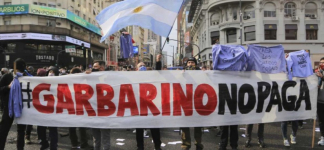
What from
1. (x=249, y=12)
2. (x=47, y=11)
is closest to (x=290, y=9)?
(x=249, y=12)

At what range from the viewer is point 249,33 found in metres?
38.1

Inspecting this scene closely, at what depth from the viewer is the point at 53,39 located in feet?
122

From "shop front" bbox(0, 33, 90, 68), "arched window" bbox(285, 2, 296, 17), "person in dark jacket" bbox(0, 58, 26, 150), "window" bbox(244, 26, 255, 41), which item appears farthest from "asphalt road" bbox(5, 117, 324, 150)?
"arched window" bbox(285, 2, 296, 17)

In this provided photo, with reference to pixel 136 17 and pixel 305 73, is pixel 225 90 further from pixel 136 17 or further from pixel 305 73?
pixel 136 17

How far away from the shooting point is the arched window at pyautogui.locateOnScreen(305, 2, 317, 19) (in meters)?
36.5

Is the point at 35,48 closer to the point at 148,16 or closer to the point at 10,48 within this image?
the point at 10,48

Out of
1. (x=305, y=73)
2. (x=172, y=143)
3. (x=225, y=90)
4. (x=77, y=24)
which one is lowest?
(x=172, y=143)

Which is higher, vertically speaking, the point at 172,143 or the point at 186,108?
the point at 186,108

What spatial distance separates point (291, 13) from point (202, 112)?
37819 mm

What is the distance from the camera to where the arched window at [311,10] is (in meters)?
36.5

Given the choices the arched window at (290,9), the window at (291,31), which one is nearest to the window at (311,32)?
the window at (291,31)

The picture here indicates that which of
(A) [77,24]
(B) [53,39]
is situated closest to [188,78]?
(B) [53,39]

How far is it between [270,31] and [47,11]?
33750mm

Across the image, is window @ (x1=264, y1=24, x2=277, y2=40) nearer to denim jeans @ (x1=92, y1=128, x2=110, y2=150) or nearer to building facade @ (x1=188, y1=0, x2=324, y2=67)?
building facade @ (x1=188, y1=0, x2=324, y2=67)
